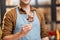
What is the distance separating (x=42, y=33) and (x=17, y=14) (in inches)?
10.7

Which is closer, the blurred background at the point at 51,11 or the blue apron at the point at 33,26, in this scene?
the blue apron at the point at 33,26

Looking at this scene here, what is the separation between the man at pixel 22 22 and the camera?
1.39 meters

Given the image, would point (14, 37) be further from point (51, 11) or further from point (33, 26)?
point (51, 11)

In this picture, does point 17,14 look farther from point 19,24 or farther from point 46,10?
point 46,10

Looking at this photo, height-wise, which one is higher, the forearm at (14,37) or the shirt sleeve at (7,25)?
the shirt sleeve at (7,25)

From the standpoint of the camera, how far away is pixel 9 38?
133cm

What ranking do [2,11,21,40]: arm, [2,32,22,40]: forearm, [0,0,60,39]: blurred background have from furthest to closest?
[0,0,60,39]: blurred background, [2,11,21,40]: arm, [2,32,22,40]: forearm

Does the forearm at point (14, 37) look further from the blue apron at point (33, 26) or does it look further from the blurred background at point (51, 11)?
the blurred background at point (51, 11)

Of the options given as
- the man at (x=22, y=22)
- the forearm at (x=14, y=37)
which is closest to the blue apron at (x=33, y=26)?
the man at (x=22, y=22)

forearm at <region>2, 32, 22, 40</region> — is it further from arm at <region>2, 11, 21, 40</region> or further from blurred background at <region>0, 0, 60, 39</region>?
blurred background at <region>0, 0, 60, 39</region>

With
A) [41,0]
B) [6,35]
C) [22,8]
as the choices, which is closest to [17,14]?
[22,8]

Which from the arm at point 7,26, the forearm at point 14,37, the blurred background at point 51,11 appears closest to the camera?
the forearm at point 14,37

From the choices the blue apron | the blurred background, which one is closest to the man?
the blue apron

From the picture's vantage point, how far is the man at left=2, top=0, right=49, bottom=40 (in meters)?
1.39
